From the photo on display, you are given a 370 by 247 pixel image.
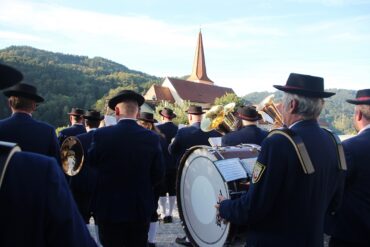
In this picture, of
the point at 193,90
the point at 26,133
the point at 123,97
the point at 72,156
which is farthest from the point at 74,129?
the point at 193,90

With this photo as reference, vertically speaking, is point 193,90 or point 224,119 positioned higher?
point 193,90

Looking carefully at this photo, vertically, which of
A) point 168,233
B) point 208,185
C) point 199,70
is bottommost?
point 168,233

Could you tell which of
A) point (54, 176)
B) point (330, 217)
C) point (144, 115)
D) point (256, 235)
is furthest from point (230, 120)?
point (54, 176)

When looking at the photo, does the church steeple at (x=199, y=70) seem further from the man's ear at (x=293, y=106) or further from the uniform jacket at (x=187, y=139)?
the man's ear at (x=293, y=106)

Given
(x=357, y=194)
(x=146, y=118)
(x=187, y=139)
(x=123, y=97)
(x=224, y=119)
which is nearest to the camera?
(x=357, y=194)

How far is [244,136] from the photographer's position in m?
5.33

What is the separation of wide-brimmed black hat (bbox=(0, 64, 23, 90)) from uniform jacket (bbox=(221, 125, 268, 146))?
429 cm

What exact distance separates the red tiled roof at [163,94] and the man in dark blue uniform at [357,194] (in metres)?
65.4

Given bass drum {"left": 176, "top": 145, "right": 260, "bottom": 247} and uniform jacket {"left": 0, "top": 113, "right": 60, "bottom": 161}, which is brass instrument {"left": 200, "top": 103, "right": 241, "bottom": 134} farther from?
uniform jacket {"left": 0, "top": 113, "right": 60, "bottom": 161}

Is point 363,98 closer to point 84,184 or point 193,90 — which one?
point 84,184

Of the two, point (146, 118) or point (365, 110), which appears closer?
point (365, 110)

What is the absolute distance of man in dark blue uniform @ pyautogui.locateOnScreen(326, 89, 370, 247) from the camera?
2.94 meters

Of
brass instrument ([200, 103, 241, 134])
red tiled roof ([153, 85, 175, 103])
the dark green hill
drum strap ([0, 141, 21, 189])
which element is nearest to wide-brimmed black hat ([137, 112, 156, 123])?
brass instrument ([200, 103, 241, 134])

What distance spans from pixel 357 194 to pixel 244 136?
2.44 metres
